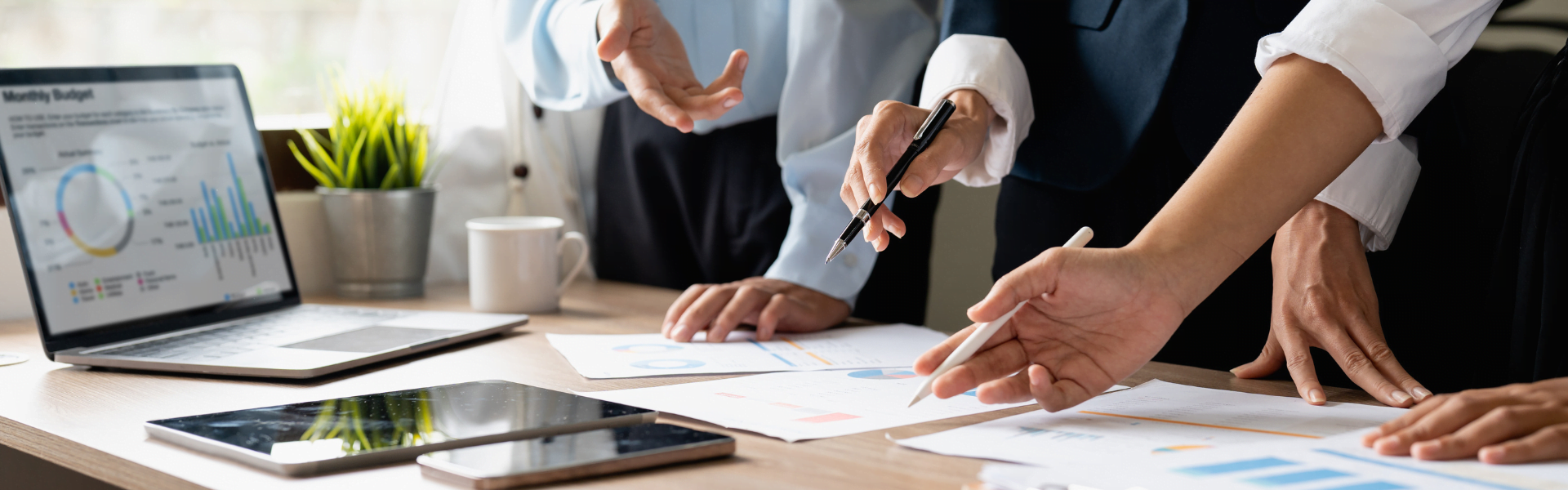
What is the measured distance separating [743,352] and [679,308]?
144 millimetres

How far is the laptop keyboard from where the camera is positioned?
1.05 meters

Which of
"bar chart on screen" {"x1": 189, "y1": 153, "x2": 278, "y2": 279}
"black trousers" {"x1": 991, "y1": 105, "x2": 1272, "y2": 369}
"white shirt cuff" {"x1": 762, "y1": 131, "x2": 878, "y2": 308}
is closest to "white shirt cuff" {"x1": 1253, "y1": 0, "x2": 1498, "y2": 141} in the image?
"black trousers" {"x1": 991, "y1": 105, "x2": 1272, "y2": 369}

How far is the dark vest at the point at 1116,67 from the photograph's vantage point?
1162 millimetres

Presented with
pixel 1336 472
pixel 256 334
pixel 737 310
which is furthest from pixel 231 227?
pixel 1336 472

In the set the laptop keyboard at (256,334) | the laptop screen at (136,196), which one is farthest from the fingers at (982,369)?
the laptop screen at (136,196)

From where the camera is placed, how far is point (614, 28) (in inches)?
47.0

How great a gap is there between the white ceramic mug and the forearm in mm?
800

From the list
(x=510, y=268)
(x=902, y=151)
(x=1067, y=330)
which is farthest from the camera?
(x=510, y=268)

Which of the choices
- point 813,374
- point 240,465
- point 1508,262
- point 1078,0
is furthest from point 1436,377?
point 240,465

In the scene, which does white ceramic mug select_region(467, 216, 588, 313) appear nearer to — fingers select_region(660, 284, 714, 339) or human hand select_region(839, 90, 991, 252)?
fingers select_region(660, 284, 714, 339)

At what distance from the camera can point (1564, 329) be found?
33.5 inches

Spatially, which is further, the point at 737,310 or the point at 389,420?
the point at 737,310

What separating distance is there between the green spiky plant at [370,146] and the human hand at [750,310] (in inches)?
19.7

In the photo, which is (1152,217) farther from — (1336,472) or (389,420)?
(389,420)
